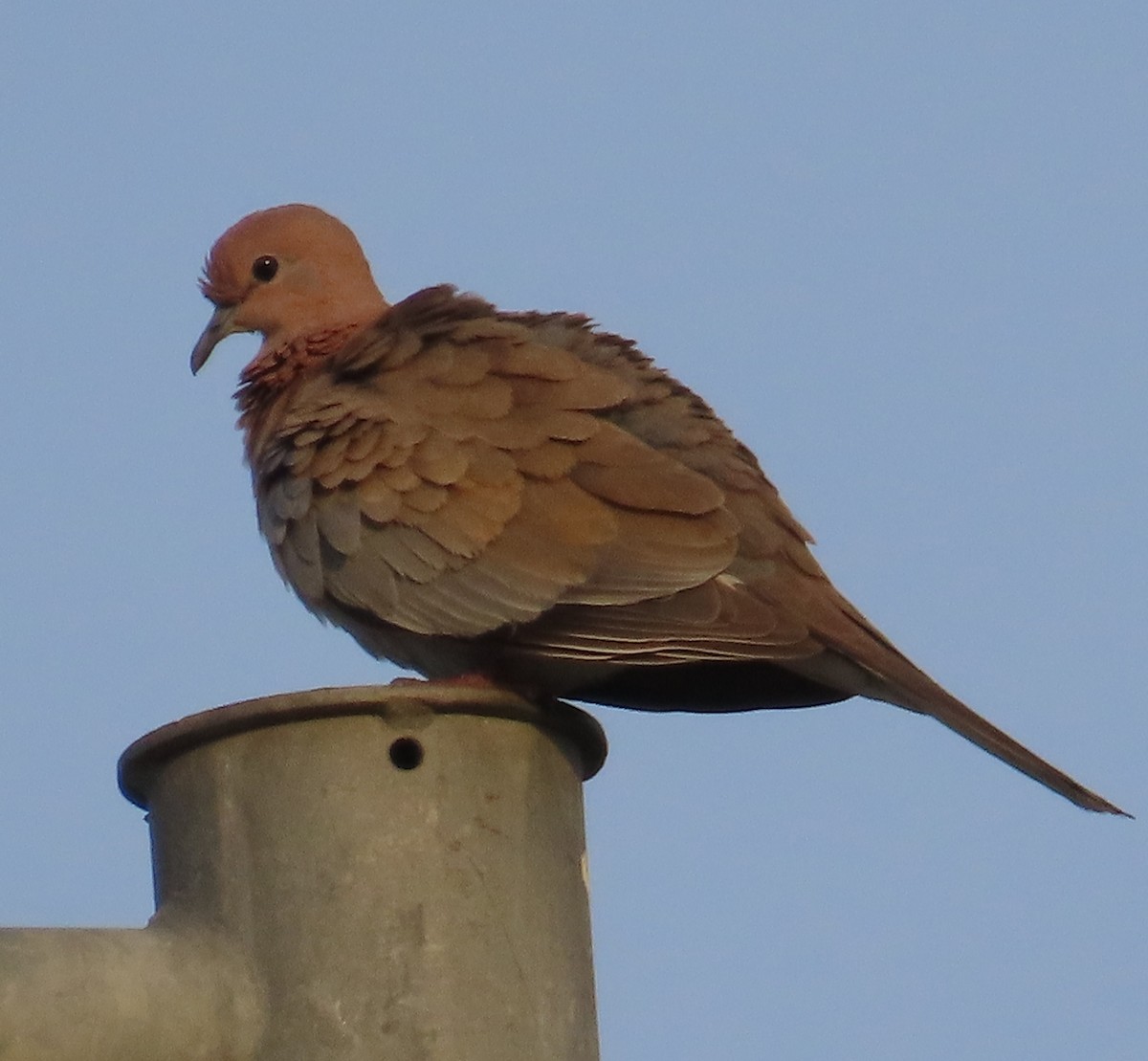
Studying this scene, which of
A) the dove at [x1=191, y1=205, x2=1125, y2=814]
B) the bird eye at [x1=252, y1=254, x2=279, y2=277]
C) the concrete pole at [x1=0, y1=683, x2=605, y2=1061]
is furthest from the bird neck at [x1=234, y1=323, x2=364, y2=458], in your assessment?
the concrete pole at [x1=0, y1=683, x2=605, y2=1061]

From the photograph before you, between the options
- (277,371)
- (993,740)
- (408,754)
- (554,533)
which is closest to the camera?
(408,754)

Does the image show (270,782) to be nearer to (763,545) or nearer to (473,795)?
(473,795)

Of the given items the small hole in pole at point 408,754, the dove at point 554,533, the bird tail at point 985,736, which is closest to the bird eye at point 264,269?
the dove at point 554,533

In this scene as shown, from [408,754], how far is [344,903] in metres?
0.26

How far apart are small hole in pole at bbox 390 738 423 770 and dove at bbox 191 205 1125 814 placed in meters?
1.21

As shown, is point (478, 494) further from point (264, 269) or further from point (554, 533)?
point (264, 269)

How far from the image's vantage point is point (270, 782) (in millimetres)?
3191

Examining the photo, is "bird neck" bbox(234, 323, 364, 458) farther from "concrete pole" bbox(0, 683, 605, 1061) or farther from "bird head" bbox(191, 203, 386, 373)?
"concrete pole" bbox(0, 683, 605, 1061)

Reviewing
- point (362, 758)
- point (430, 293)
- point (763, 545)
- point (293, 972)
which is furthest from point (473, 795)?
point (430, 293)

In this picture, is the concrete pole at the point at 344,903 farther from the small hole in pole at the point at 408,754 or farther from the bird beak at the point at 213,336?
the bird beak at the point at 213,336

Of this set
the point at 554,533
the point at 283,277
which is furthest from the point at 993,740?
the point at 283,277

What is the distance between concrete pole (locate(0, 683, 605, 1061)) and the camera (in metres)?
2.99

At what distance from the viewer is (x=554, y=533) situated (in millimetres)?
4645

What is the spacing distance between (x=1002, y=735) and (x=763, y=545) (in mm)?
722
